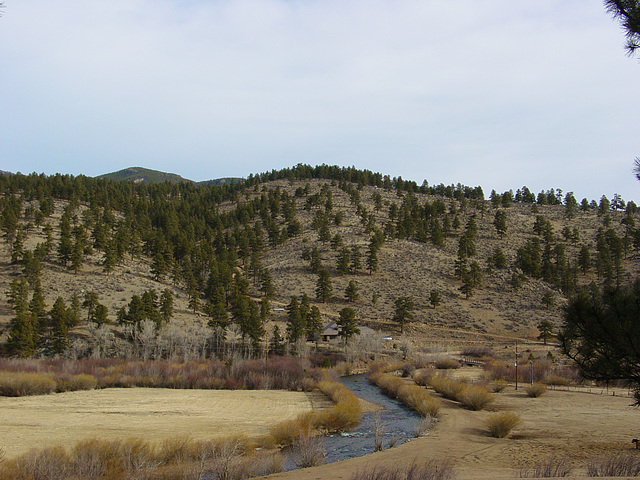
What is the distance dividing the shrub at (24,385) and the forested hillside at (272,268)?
1356cm

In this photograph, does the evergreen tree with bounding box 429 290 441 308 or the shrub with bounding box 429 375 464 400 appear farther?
the evergreen tree with bounding box 429 290 441 308

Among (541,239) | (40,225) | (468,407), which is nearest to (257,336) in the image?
(468,407)

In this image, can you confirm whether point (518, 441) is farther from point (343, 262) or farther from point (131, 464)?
point (343, 262)

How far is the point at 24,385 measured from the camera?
33.2 metres

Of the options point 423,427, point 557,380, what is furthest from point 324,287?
point 423,427

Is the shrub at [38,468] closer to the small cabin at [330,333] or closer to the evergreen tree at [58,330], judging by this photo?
the evergreen tree at [58,330]

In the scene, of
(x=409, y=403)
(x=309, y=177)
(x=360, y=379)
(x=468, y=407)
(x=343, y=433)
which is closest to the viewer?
(x=343, y=433)

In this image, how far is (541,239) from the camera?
10875 cm

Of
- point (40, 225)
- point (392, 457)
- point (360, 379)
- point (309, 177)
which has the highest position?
point (309, 177)

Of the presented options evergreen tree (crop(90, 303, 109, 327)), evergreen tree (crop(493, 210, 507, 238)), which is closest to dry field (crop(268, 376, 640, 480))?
evergreen tree (crop(90, 303, 109, 327))

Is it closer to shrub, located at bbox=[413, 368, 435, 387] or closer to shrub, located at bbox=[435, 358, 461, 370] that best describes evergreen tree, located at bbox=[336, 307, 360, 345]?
shrub, located at bbox=[435, 358, 461, 370]

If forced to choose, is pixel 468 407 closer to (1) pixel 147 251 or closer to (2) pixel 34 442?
(2) pixel 34 442

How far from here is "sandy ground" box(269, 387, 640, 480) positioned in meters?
15.8

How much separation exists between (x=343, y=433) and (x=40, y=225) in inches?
3308
